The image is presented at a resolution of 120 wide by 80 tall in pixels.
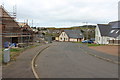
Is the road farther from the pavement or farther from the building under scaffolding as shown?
the building under scaffolding

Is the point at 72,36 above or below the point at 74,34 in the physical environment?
below

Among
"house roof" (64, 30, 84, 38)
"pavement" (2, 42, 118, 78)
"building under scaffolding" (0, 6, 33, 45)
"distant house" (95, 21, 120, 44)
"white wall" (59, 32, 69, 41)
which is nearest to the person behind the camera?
"pavement" (2, 42, 118, 78)

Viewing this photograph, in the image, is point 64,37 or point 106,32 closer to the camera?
point 106,32

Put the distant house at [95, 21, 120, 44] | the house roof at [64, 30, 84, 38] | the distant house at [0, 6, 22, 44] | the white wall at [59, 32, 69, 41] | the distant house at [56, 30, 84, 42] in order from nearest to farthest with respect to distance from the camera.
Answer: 1. the distant house at [0, 6, 22, 44]
2. the distant house at [95, 21, 120, 44]
3. the distant house at [56, 30, 84, 42]
4. the house roof at [64, 30, 84, 38]
5. the white wall at [59, 32, 69, 41]

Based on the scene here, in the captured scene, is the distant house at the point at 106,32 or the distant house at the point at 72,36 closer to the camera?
the distant house at the point at 106,32

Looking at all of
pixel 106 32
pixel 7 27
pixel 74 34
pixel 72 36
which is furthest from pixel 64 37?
pixel 7 27

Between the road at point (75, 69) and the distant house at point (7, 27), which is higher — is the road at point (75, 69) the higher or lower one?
the lower one

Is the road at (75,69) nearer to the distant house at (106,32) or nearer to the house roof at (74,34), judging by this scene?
the distant house at (106,32)

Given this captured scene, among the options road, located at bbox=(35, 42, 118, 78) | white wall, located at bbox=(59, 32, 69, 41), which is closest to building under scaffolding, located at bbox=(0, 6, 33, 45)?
road, located at bbox=(35, 42, 118, 78)

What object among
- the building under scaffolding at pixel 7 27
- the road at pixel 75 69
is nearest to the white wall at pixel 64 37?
the building under scaffolding at pixel 7 27

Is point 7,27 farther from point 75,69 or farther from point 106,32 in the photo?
point 106,32

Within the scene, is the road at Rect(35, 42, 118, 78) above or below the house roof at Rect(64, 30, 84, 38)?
below

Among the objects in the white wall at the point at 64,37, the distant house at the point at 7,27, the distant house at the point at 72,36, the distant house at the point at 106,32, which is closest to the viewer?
the distant house at the point at 7,27

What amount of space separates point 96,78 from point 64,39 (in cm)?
6749
